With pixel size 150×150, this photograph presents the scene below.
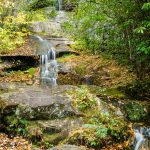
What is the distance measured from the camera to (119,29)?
1169 cm

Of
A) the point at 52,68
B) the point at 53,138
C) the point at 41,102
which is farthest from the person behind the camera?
the point at 52,68

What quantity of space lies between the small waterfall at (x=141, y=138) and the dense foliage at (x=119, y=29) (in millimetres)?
2154

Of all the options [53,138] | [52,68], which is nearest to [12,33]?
[52,68]

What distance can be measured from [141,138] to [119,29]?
4.60 meters

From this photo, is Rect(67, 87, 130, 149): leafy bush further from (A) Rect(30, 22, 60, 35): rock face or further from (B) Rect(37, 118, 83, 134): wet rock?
(A) Rect(30, 22, 60, 35): rock face

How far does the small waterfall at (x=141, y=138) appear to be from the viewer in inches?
326

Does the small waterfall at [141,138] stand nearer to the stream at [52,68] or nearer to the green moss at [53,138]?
the stream at [52,68]

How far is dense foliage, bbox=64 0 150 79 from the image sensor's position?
966 centimetres

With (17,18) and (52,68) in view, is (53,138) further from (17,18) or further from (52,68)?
(17,18)

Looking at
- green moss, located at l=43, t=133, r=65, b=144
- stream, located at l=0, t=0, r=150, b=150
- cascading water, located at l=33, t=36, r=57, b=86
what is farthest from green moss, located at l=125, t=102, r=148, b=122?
cascading water, located at l=33, t=36, r=57, b=86

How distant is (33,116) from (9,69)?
606 centimetres

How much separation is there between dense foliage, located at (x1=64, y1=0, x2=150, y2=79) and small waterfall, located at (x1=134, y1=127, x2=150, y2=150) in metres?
2.15

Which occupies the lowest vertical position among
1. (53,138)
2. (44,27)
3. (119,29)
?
Result: (53,138)

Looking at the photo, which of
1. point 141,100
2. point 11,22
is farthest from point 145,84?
point 11,22
